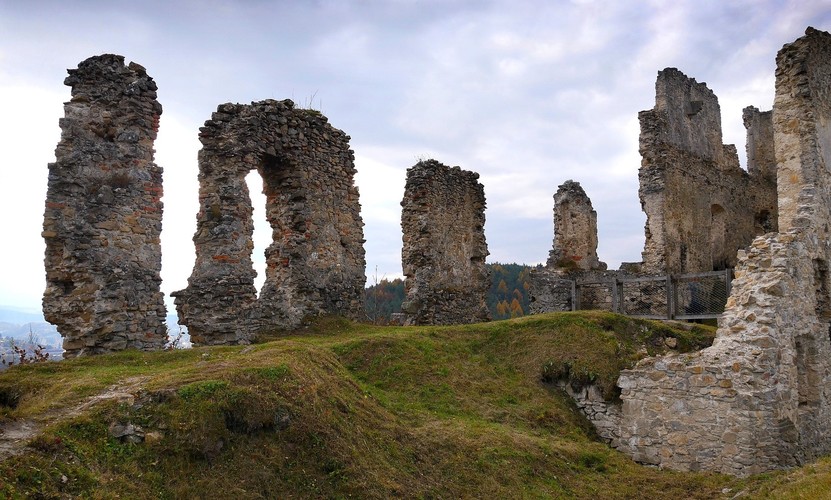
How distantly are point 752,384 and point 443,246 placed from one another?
33.5 feet

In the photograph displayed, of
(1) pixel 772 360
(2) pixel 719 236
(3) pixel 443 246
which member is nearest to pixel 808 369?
(1) pixel 772 360

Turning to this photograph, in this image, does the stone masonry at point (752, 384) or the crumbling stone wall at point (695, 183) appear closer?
the stone masonry at point (752, 384)

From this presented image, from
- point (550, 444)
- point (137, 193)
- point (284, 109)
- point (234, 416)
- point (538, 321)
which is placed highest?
point (284, 109)

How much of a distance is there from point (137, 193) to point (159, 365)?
3820mm

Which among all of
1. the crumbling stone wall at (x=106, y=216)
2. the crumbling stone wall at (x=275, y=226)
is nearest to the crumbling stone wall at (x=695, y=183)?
the crumbling stone wall at (x=275, y=226)

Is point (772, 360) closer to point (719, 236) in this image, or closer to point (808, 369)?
point (808, 369)

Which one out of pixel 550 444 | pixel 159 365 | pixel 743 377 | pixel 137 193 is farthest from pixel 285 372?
pixel 743 377

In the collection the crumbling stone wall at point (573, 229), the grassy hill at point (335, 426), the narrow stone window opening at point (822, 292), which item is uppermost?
the crumbling stone wall at point (573, 229)

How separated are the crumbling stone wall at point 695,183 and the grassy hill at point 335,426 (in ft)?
36.4

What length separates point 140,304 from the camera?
11.6 m

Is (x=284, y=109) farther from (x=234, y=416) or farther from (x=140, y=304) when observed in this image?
(x=234, y=416)

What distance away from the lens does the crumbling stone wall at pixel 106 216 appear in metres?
11.1

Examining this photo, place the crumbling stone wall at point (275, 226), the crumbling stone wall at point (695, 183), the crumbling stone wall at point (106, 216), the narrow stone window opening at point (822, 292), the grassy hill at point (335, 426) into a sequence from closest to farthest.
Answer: the grassy hill at point (335, 426) → the crumbling stone wall at point (106, 216) → the crumbling stone wall at point (275, 226) → the narrow stone window opening at point (822, 292) → the crumbling stone wall at point (695, 183)

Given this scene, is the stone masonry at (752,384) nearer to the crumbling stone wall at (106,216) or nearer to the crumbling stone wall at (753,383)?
the crumbling stone wall at (753,383)
